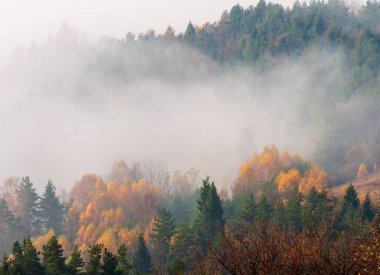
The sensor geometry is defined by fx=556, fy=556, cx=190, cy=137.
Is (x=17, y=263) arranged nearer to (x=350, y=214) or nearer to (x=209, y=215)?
(x=209, y=215)

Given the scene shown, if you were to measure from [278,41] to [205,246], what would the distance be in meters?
136

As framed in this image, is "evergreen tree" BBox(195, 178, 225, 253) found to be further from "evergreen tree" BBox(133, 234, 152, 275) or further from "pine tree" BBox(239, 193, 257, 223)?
"evergreen tree" BBox(133, 234, 152, 275)

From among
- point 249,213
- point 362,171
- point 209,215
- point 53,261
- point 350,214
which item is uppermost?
point 362,171

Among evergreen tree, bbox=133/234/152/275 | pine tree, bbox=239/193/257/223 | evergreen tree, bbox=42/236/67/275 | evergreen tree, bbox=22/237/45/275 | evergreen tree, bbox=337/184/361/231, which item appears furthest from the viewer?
pine tree, bbox=239/193/257/223

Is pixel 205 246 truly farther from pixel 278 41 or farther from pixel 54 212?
pixel 278 41

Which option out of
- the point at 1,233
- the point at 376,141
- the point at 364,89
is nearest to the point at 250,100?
the point at 364,89

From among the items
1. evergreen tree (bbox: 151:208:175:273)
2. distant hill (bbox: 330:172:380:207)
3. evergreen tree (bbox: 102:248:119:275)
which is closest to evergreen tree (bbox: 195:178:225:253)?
evergreen tree (bbox: 151:208:175:273)

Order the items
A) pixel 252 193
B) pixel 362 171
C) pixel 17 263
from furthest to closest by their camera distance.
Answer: pixel 362 171 → pixel 252 193 → pixel 17 263

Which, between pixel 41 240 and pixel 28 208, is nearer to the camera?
pixel 41 240

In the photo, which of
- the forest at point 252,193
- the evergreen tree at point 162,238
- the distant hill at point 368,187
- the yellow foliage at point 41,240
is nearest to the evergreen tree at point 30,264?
the forest at point 252,193

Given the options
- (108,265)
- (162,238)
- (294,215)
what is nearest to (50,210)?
(162,238)

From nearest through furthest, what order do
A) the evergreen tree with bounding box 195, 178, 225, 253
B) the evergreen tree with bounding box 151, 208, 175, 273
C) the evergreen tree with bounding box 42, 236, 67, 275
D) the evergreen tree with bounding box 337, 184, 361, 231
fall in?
the evergreen tree with bounding box 42, 236, 67, 275 → the evergreen tree with bounding box 337, 184, 361, 231 → the evergreen tree with bounding box 195, 178, 225, 253 → the evergreen tree with bounding box 151, 208, 175, 273

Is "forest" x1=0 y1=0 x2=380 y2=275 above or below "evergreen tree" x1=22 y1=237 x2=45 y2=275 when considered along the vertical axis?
above

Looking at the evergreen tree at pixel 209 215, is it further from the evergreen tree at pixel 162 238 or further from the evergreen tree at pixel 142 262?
the evergreen tree at pixel 142 262
